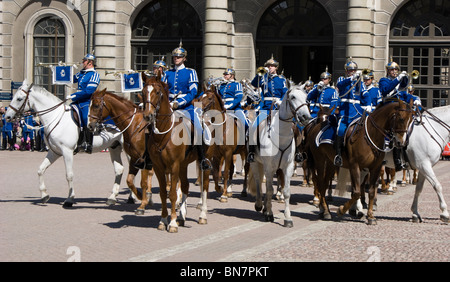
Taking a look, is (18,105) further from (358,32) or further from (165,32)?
(165,32)

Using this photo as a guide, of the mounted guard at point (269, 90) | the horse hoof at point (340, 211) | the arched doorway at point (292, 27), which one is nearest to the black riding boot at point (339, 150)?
the horse hoof at point (340, 211)

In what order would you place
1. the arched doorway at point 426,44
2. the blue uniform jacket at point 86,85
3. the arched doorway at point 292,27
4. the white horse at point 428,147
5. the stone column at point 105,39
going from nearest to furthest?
1. the white horse at point 428,147
2. the blue uniform jacket at point 86,85
3. the arched doorway at point 426,44
4. the arched doorway at point 292,27
5. the stone column at point 105,39

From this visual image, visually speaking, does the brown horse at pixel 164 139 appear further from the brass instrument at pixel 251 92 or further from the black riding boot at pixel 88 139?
the black riding boot at pixel 88 139

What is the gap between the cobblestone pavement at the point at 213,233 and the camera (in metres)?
11.1

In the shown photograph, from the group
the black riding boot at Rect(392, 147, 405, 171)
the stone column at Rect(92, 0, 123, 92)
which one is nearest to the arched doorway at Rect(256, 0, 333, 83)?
the stone column at Rect(92, 0, 123, 92)

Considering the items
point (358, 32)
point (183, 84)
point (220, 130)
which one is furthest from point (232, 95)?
point (358, 32)

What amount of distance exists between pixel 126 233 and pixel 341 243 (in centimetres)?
347

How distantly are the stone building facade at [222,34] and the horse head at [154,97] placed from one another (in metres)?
21.2

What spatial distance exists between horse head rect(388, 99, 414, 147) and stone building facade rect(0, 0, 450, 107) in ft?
62.8

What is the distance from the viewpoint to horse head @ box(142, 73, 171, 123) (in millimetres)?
12883

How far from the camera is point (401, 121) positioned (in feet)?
47.8

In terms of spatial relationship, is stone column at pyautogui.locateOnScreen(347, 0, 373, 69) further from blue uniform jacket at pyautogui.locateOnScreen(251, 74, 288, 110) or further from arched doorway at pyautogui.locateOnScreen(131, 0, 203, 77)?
blue uniform jacket at pyautogui.locateOnScreen(251, 74, 288, 110)

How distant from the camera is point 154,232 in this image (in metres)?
13.2
